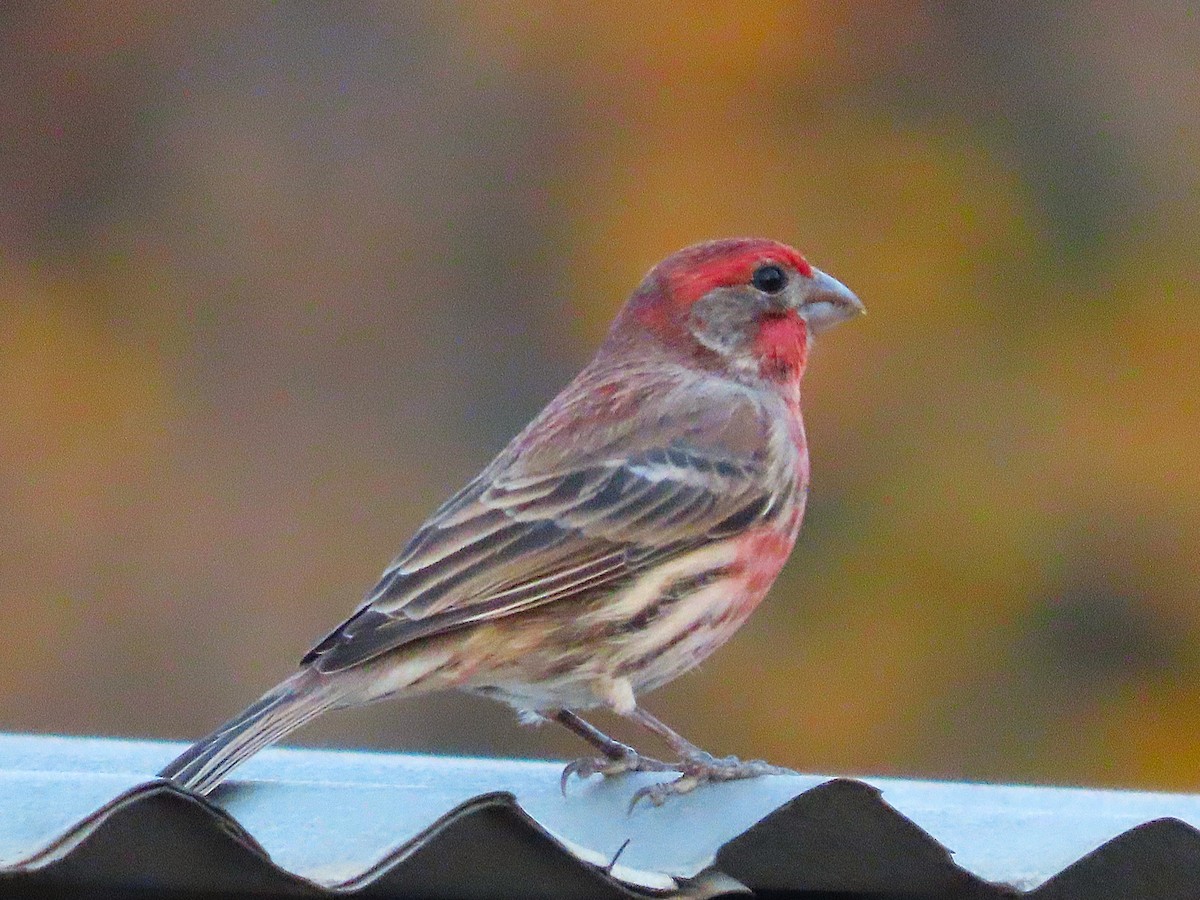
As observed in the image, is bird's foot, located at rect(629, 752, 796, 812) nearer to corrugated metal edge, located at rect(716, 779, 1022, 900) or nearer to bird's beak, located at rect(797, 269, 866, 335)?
corrugated metal edge, located at rect(716, 779, 1022, 900)

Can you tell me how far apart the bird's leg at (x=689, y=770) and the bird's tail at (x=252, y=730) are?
2.25ft

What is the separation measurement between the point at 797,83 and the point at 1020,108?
1.20 m

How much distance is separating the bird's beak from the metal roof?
249cm

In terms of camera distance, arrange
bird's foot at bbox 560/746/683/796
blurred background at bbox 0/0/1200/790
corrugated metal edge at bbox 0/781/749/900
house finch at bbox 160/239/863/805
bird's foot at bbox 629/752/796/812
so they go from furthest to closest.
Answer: blurred background at bbox 0/0/1200/790, house finch at bbox 160/239/863/805, bird's foot at bbox 560/746/683/796, bird's foot at bbox 629/752/796/812, corrugated metal edge at bbox 0/781/749/900

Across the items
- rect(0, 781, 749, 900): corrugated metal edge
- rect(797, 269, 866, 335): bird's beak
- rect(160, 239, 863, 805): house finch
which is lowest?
rect(0, 781, 749, 900): corrugated metal edge

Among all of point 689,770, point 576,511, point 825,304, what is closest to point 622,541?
point 576,511

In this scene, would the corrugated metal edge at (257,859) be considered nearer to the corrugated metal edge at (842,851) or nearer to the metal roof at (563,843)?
the metal roof at (563,843)

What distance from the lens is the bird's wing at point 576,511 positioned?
14.9 feet

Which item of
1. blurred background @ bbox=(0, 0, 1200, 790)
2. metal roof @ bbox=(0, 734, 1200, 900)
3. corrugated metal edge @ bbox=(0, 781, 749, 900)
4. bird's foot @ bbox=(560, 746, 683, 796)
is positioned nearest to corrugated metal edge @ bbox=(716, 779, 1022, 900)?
metal roof @ bbox=(0, 734, 1200, 900)

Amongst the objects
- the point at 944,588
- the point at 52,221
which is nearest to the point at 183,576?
the point at 52,221

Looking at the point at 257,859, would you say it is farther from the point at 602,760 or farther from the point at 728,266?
the point at 728,266

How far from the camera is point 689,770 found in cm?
419

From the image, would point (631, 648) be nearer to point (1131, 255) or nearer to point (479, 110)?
point (1131, 255)

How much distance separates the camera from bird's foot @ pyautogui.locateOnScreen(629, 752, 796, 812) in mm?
3611
